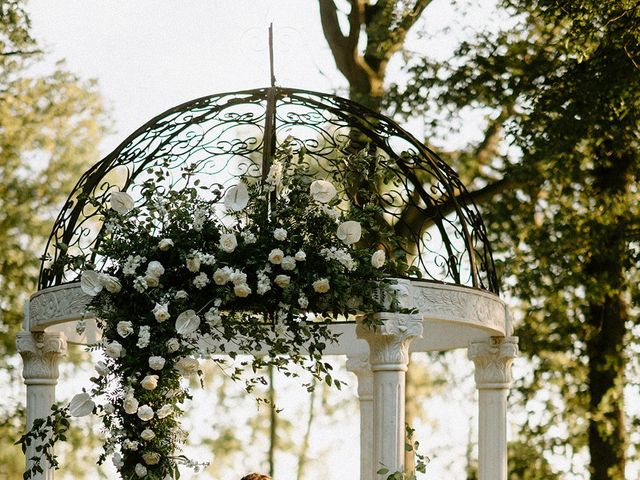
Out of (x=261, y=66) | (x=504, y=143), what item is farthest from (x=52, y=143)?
(x=261, y=66)

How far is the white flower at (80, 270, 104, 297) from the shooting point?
8336 mm

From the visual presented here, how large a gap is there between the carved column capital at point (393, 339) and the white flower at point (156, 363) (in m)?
1.68

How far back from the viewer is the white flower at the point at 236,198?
329 inches

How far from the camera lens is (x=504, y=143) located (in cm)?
1798

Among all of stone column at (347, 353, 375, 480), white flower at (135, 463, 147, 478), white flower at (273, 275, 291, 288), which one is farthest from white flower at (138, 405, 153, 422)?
stone column at (347, 353, 375, 480)

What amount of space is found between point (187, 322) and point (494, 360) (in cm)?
376

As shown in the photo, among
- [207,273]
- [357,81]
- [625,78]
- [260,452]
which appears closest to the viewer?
[207,273]

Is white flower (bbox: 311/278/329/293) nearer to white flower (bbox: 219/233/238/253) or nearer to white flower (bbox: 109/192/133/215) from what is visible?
white flower (bbox: 219/233/238/253)

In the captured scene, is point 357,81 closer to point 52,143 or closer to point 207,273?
point 52,143

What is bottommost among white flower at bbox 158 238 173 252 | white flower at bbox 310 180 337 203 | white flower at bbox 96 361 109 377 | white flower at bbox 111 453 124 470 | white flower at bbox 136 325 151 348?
white flower at bbox 111 453 124 470

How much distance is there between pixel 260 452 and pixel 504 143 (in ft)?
38.4

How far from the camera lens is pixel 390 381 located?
877cm

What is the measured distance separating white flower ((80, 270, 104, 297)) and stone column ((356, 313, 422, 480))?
2.05 meters

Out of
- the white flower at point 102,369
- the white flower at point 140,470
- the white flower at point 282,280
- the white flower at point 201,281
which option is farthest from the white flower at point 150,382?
the white flower at point 282,280
